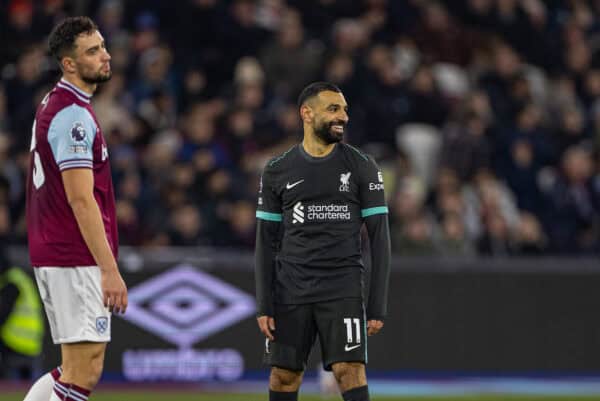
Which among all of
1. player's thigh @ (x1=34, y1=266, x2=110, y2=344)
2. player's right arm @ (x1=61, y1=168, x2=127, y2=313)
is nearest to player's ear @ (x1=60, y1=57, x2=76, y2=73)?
player's right arm @ (x1=61, y1=168, x2=127, y2=313)

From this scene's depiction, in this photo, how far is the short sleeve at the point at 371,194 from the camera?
8.00 metres

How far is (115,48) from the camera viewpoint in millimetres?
16219

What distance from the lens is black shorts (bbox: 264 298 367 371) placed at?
7.87 m

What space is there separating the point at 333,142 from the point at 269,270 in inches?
33.8

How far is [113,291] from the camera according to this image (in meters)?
6.95

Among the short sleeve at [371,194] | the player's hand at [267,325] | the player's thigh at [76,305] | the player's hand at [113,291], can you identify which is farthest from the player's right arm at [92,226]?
the short sleeve at [371,194]

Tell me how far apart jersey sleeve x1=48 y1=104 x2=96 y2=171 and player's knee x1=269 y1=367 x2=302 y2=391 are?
72.9 inches

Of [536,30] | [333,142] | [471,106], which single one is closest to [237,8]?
[471,106]

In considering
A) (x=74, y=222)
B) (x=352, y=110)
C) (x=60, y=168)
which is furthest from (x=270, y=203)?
(x=352, y=110)

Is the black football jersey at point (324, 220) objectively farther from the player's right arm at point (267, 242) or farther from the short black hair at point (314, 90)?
the short black hair at point (314, 90)

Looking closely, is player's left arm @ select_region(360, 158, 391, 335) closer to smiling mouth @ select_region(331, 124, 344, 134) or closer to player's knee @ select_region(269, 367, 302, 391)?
smiling mouth @ select_region(331, 124, 344, 134)

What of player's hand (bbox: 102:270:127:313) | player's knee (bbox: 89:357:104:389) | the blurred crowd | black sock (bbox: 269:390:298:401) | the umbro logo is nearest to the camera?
player's hand (bbox: 102:270:127:313)

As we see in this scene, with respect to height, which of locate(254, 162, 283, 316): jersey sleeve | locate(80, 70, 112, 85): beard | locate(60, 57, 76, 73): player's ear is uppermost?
locate(60, 57, 76, 73): player's ear

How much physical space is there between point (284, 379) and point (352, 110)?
9250 mm
